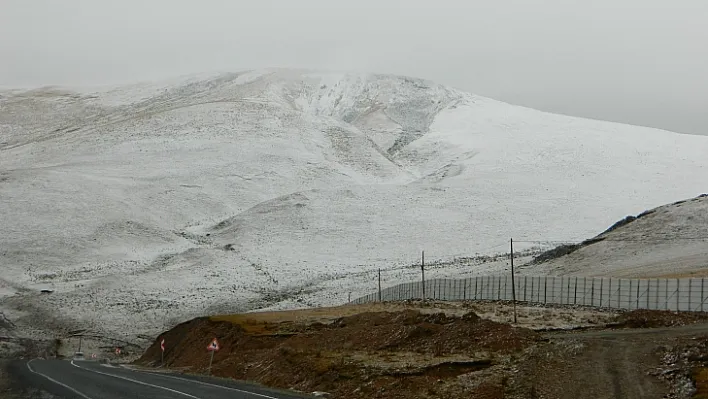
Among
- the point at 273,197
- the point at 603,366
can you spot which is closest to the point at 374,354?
the point at 603,366

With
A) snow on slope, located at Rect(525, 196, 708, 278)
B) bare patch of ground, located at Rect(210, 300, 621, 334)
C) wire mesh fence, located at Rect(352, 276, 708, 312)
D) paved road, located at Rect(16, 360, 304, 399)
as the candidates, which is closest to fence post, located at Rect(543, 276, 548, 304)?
wire mesh fence, located at Rect(352, 276, 708, 312)

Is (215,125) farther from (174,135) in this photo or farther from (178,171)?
(178,171)

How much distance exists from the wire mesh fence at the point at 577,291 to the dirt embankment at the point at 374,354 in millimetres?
13726

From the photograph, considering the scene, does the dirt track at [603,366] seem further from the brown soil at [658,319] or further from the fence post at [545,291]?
the fence post at [545,291]

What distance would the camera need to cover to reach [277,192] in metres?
135

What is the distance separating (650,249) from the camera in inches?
2854

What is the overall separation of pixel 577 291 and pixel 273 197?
82.7 meters

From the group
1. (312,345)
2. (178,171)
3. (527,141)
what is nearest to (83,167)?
(178,171)

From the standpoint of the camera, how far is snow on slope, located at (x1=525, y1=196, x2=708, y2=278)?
65.3 m

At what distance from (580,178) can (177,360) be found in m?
108

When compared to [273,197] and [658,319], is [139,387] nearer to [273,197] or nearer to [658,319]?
[658,319]

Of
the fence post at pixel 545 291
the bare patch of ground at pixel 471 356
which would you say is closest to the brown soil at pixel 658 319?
the bare patch of ground at pixel 471 356

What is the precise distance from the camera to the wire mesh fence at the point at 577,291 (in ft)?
141

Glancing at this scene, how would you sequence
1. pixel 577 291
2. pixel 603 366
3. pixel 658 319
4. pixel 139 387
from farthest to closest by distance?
1. pixel 577 291
2. pixel 658 319
3. pixel 139 387
4. pixel 603 366
